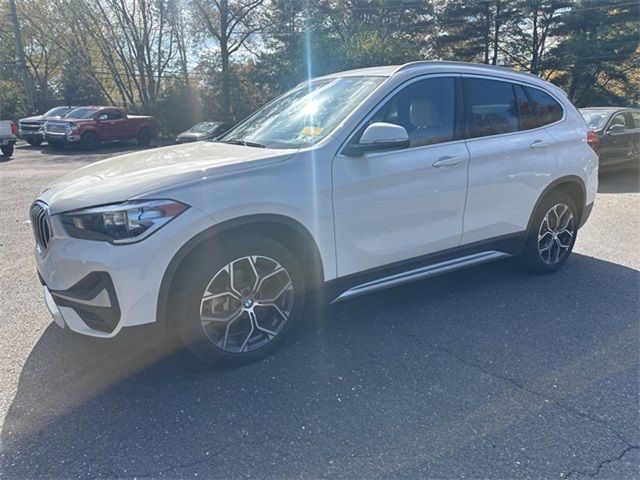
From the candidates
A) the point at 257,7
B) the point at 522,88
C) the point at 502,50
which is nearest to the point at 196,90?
the point at 257,7

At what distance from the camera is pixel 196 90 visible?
28531mm

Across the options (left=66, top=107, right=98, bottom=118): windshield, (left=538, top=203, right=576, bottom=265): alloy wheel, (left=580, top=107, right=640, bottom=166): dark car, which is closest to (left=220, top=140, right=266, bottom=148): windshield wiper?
(left=538, top=203, right=576, bottom=265): alloy wheel

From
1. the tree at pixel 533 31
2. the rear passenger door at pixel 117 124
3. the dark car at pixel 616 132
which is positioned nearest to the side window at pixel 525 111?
the dark car at pixel 616 132

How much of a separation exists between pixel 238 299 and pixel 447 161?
6.18 ft

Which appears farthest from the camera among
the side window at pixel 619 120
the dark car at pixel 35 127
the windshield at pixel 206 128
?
the dark car at pixel 35 127

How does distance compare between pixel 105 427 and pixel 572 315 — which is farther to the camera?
pixel 572 315

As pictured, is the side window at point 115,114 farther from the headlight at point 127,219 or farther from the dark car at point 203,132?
the headlight at point 127,219

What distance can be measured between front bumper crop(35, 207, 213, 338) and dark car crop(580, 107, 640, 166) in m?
9.29

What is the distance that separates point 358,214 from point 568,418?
1716 mm

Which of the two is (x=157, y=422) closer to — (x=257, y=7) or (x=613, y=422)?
(x=613, y=422)

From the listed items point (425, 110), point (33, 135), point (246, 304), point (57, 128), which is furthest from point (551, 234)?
point (33, 135)

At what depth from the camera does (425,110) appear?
378cm

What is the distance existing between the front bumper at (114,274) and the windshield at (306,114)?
3.47ft

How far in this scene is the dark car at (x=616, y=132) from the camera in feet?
31.4
